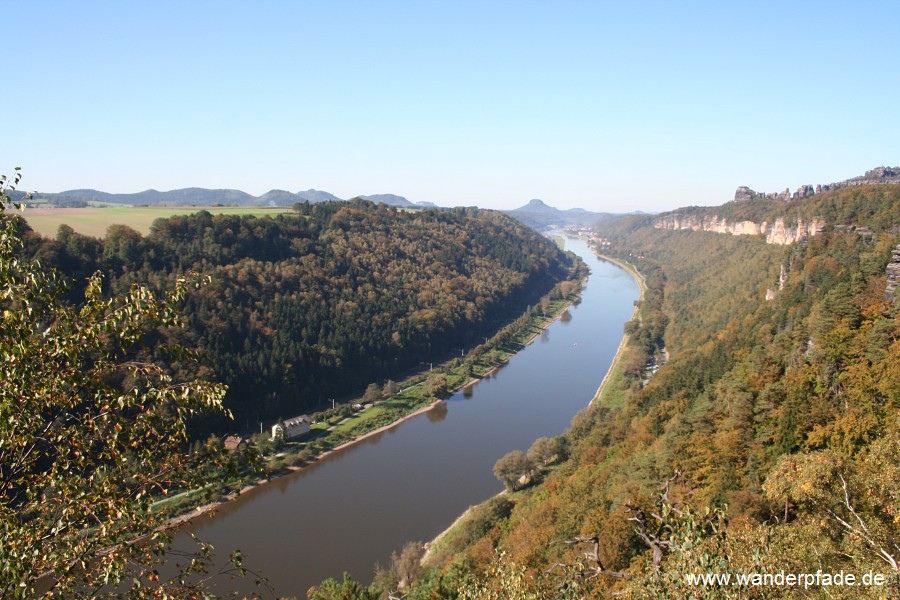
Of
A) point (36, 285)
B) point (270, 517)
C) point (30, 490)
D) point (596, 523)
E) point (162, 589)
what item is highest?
point (36, 285)

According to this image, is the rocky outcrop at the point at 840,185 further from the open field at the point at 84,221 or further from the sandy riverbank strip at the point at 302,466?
the open field at the point at 84,221

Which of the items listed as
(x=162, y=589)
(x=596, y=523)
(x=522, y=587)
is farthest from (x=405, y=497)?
(x=162, y=589)

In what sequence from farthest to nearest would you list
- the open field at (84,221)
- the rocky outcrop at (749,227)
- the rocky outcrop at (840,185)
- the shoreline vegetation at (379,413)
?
the rocky outcrop at (840,185) < the rocky outcrop at (749,227) < the open field at (84,221) < the shoreline vegetation at (379,413)

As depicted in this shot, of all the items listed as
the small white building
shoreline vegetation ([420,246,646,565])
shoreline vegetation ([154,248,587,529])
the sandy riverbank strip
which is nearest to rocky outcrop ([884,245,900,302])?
shoreline vegetation ([420,246,646,565])

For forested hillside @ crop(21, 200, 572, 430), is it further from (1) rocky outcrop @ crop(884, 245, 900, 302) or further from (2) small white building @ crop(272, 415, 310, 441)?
(1) rocky outcrop @ crop(884, 245, 900, 302)

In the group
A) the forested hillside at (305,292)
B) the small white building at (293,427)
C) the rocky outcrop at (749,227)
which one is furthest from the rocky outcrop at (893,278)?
the forested hillside at (305,292)

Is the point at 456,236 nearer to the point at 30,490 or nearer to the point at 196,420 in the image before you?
the point at 196,420
